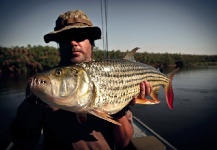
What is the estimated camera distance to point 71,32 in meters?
3.28

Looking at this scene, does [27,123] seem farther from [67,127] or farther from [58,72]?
[58,72]

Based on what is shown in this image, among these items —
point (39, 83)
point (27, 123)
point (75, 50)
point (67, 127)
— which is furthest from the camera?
point (75, 50)

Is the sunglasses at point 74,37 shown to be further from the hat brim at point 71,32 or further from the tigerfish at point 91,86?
the tigerfish at point 91,86

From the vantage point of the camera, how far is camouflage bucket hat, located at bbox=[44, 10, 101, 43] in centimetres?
324

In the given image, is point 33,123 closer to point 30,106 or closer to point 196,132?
point 30,106

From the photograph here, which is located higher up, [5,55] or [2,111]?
[5,55]

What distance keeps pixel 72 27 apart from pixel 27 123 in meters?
1.60

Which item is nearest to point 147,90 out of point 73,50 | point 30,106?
point 73,50

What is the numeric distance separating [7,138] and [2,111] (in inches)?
274

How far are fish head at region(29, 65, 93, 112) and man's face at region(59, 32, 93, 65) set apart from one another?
964 mm

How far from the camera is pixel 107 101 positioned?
2338mm

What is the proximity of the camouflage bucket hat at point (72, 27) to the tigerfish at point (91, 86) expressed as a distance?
972 millimetres

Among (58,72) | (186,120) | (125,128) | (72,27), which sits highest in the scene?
(72,27)

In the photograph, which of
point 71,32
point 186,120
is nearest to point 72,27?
point 71,32
